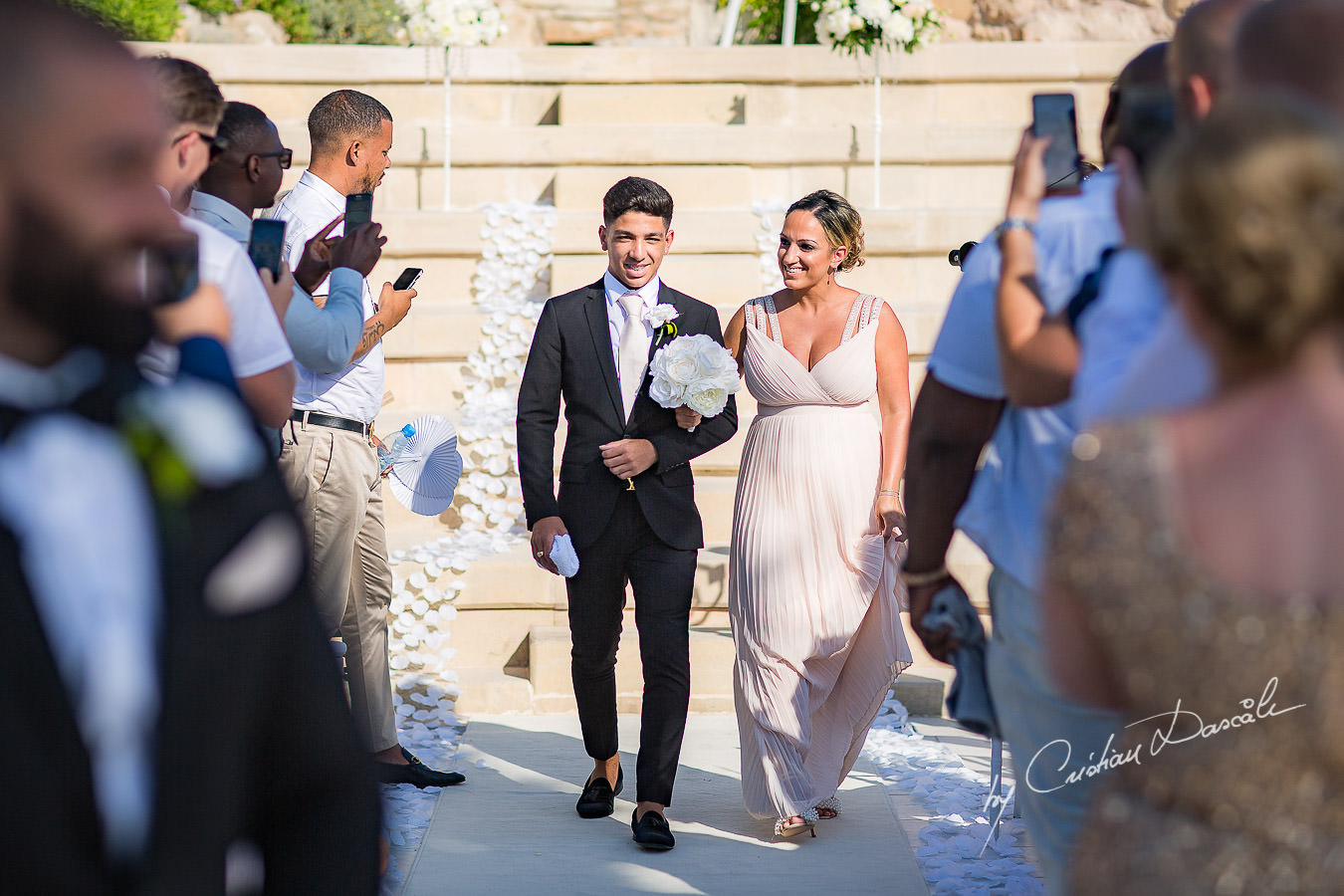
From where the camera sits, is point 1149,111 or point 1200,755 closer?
point 1200,755

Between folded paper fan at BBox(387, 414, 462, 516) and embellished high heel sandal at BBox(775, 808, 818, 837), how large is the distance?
5.62 feet

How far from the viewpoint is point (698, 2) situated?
1584 cm

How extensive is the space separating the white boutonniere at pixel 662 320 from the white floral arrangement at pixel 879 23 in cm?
508

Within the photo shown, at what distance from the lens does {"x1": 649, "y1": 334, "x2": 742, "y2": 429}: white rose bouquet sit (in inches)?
171

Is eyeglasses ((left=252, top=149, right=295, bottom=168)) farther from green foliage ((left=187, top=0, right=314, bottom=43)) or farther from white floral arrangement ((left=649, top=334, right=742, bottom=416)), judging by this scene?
green foliage ((left=187, top=0, right=314, bottom=43))

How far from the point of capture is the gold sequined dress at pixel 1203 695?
1.26 m

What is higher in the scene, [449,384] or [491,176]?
[491,176]

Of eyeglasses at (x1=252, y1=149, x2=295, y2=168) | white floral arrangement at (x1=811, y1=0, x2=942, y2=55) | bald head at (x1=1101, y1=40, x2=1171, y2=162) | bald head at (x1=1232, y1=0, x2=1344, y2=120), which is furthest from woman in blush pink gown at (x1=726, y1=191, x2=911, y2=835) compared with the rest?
white floral arrangement at (x1=811, y1=0, x2=942, y2=55)

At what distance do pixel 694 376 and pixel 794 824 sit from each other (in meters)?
1.63

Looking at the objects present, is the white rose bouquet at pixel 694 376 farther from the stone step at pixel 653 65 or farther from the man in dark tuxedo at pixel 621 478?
the stone step at pixel 653 65

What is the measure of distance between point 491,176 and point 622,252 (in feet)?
15.9

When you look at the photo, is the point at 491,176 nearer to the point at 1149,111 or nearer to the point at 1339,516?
the point at 1149,111

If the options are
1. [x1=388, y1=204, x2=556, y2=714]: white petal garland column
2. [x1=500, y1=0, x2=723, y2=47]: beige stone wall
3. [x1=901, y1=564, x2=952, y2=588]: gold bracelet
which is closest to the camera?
[x1=901, y1=564, x2=952, y2=588]: gold bracelet

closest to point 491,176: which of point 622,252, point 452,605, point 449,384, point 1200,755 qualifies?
point 449,384
